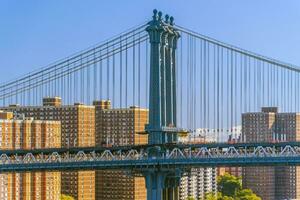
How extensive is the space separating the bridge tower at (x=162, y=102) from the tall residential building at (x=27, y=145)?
965 inches

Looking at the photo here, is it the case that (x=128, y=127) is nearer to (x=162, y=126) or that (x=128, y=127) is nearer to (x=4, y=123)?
(x=4, y=123)

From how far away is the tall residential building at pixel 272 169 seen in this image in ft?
354

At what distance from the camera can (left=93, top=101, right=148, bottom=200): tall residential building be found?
8638cm

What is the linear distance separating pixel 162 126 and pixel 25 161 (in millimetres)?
8970

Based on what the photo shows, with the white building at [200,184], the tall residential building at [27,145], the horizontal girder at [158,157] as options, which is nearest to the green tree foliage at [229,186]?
the white building at [200,184]

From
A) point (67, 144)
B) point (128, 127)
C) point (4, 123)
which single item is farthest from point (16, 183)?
point (128, 127)

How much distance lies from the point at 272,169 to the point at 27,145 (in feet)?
149

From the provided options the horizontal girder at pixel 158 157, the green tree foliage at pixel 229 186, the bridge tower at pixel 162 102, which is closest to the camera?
the horizontal girder at pixel 158 157

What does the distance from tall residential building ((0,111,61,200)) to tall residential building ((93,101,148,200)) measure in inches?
393

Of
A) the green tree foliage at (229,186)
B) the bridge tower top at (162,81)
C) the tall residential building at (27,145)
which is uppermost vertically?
the bridge tower top at (162,81)

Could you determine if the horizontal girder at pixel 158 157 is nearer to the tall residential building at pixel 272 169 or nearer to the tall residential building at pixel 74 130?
the tall residential building at pixel 74 130

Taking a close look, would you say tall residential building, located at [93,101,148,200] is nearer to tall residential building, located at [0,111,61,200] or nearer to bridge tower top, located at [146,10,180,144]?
tall residential building, located at [0,111,61,200]

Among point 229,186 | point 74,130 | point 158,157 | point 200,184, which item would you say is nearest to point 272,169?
point 229,186

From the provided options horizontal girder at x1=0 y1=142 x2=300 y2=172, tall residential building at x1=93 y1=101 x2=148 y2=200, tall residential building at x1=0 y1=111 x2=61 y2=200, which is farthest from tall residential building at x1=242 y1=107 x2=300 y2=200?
horizontal girder at x1=0 y1=142 x2=300 y2=172
